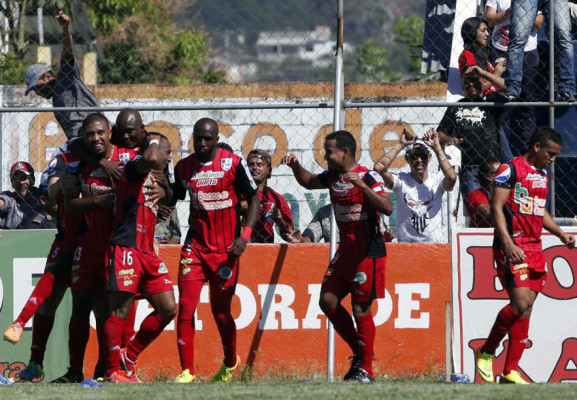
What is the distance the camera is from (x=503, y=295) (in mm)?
9102

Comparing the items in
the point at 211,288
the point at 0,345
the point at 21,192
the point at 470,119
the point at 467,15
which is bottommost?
the point at 0,345

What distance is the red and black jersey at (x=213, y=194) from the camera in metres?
8.17

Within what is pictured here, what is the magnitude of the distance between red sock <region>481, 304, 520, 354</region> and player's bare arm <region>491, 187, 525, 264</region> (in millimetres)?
473

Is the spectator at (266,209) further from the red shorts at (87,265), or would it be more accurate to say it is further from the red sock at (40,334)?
the red sock at (40,334)

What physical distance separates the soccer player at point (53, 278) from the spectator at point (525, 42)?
430cm

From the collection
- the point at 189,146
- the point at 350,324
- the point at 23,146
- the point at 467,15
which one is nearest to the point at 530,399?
the point at 350,324

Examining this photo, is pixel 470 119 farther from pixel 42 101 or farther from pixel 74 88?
pixel 42 101

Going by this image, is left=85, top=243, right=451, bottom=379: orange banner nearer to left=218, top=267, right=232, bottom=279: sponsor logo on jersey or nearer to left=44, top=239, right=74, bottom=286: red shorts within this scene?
left=218, top=267, right=232, bottom=279: sponsor logo on jersey

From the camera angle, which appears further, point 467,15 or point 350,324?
point 467,15

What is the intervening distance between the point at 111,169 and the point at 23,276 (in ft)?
7.85

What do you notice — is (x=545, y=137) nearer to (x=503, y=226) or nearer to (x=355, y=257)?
(x=503, y=226)

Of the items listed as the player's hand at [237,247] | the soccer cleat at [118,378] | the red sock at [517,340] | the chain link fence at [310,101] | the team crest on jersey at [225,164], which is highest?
the chain link fence at [310,101]

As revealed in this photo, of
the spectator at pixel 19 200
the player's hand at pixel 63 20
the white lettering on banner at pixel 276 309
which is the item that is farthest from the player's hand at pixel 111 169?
the spectator at pixel 19 200

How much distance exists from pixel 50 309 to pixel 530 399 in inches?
165
